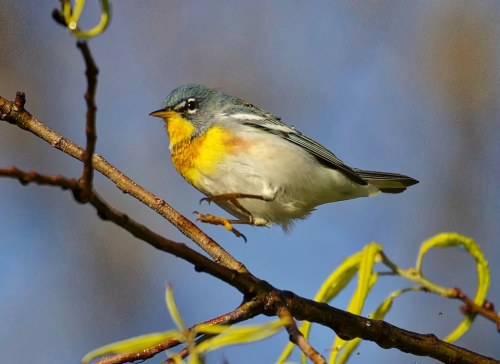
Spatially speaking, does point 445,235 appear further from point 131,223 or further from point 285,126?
point 285,126

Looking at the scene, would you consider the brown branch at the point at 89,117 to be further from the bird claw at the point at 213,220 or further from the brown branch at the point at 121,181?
the bird claw at the point at 213,220

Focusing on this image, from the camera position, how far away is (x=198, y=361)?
1.30 meters

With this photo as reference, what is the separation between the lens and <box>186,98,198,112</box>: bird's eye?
14.1ft

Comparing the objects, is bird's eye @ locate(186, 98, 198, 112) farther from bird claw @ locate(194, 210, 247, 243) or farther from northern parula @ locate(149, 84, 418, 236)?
bird claw @ locate(194, 210, 247, 243)

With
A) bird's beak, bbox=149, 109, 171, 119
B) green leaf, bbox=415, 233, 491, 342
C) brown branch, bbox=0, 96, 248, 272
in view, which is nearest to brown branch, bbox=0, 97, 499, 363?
brown branch, bbox=0, 96, 248, 272

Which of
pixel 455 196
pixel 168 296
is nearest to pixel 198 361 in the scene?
pixel 168 296

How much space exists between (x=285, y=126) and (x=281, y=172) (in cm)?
49

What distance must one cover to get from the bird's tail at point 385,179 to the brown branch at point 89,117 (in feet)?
9.93

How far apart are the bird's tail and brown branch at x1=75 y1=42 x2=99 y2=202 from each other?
3.03m

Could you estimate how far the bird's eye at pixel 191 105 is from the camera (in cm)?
429

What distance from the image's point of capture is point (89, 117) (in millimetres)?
1348

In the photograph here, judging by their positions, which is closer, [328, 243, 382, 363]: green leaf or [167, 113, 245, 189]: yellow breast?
[328, 243, 382, 363]: green leaf

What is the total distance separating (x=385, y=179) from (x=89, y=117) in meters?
3.14

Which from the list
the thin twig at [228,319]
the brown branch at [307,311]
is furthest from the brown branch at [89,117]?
the thin twig at [228,319]
